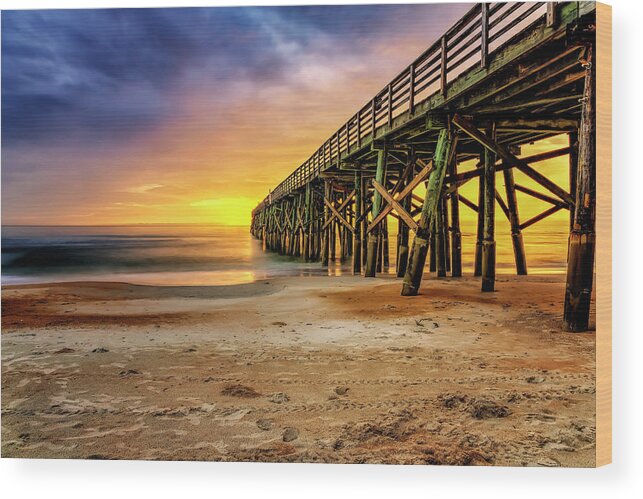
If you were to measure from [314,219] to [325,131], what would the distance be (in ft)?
40.0

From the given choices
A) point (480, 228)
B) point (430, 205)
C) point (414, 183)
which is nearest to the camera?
point (430, 205)

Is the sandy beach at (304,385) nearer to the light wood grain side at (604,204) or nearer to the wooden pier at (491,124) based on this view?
the light wood grain side at (604,204)

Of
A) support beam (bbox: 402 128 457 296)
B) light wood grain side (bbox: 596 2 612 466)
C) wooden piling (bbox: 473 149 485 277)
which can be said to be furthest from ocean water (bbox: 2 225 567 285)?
support beam (bbox: 402 128 457 296)

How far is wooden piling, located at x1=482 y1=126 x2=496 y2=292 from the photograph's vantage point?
7.59 meters

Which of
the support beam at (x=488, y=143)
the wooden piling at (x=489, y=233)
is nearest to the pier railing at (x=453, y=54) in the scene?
the support beam at (x=488, y=143)

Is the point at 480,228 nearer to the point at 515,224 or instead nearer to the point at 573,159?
the point at 515,224

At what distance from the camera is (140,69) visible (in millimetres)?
4910

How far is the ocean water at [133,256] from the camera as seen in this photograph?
5.59 m

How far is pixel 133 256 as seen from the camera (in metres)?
11.3

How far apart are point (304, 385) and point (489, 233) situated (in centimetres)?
517

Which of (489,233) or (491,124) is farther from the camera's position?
(489,233)

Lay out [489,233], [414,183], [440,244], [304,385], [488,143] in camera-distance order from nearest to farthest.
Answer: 1. [304,385]
2. [488,143]
3. [414,183]
4. [489,233]
5. [440,244]

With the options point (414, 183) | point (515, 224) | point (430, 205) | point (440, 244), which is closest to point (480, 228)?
point (515, 224)

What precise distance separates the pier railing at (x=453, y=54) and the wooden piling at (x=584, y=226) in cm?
87
